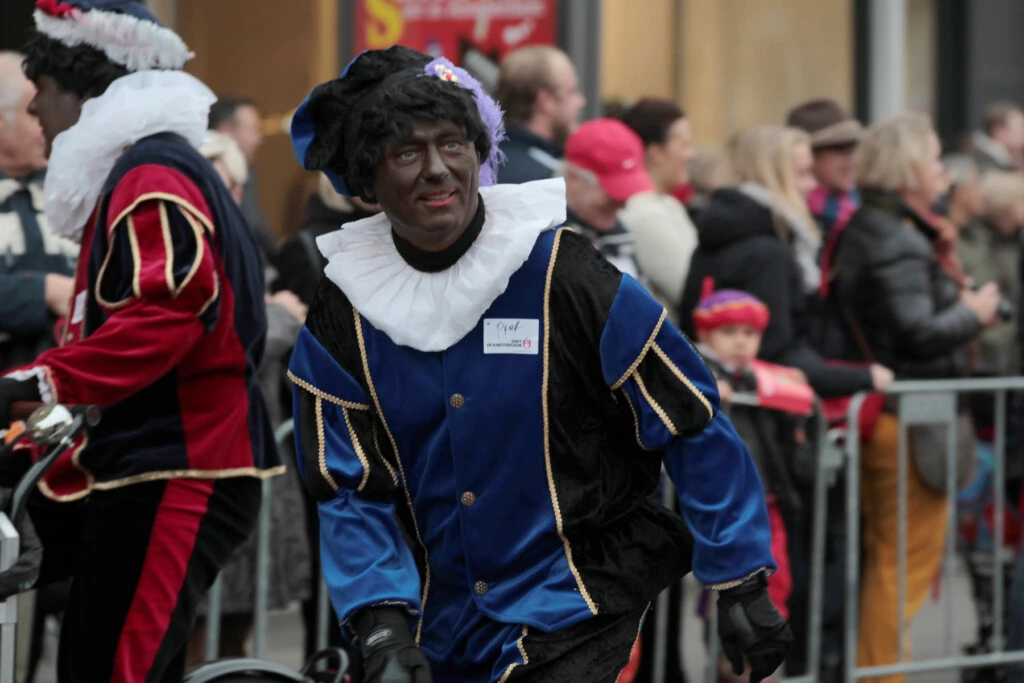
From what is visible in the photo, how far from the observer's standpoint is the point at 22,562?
3.46m

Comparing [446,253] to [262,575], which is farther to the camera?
[262,575]

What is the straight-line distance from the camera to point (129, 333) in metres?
3.74

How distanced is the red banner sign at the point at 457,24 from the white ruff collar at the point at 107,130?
5159 millimetres

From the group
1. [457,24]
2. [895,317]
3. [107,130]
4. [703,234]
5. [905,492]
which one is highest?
[457,24]

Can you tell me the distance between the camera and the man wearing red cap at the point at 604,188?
20.1 feet

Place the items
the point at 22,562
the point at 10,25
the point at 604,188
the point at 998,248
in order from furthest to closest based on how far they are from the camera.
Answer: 1. the point at 10,25
2. the point at 998,248
3. the point at 604,188
4. the point at 22,562

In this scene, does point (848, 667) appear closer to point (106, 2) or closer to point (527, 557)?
point (527, 557)

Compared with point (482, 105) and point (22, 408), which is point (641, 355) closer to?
point (482, 105)

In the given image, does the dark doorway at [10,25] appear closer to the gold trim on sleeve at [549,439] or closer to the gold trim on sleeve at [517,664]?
the gold trim on sleeve at [549,439]

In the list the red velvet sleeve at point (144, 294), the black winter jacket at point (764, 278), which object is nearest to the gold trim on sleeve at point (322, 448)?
the red velvet sleeve at point (144, 294)

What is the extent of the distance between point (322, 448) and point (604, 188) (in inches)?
117

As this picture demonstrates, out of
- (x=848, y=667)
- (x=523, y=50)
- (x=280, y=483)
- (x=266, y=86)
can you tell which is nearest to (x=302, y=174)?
(x=266, y=86)

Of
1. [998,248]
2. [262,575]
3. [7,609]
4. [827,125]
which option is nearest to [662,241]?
[827,125]

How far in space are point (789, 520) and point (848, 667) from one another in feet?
2.08
